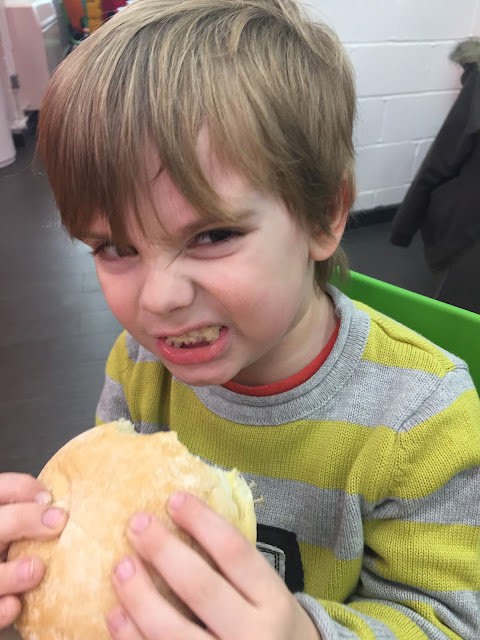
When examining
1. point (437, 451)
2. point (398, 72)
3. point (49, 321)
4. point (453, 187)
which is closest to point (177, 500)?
point (437, 451)

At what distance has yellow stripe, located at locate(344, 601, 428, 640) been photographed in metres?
0.63

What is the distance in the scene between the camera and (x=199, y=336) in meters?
0.66

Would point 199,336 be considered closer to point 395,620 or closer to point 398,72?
point 395,620

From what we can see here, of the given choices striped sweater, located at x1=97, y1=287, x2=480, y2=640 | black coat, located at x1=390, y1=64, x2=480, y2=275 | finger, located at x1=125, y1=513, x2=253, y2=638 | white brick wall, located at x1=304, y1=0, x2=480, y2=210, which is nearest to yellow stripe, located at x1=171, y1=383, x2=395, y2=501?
striped sweater, located at x1=97, y1=287, x2=480, y2=640

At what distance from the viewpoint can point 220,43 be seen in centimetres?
62

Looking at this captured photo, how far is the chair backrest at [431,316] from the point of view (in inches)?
36.5

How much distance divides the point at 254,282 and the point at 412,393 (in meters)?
0.29

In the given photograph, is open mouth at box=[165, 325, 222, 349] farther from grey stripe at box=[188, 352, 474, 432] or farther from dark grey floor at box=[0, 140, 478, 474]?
dark grey floor at box=[0, 140, 478, 474]

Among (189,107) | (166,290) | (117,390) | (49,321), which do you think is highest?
(189,107)

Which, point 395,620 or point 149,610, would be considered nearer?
point 149,610

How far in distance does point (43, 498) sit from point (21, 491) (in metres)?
0.03

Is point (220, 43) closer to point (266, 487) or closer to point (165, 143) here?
point (165, 143)

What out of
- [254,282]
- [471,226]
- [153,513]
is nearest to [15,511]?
[153,513]

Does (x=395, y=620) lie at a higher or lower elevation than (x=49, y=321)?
higher
